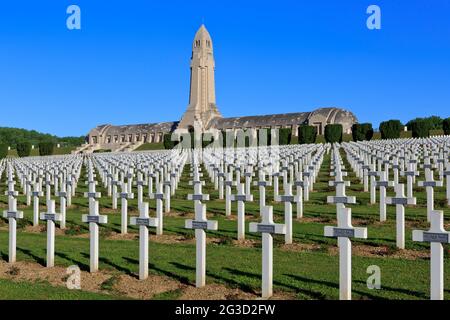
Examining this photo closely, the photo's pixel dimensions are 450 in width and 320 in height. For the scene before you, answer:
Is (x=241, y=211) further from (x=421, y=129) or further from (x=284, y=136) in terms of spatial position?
(x=284, y=136)

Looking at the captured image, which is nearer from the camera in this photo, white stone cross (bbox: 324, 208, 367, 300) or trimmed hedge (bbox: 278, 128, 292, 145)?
white stone cross (bbox: 324, 208, 367, 300)

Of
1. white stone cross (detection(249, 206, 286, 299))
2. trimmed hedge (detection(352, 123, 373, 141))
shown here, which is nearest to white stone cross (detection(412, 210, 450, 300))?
white stone cross (detection(249, 206, 286, 299))

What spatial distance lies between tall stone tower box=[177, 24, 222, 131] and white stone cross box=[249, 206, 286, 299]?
78.8 metres

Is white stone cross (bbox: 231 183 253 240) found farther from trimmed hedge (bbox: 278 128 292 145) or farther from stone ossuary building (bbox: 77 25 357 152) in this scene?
stone ossuary building (bbox: 77 25 357 152)

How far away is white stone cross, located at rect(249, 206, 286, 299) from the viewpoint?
6062 millimetres

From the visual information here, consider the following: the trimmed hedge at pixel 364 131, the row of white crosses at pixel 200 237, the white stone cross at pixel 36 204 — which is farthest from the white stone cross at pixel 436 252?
the trimmed hedge at pixel 364 131

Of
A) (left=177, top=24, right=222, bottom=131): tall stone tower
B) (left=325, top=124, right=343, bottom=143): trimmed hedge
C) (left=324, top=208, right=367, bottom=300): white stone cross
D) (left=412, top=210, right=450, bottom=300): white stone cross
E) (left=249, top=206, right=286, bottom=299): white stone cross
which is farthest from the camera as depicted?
(left=177, top=24, right=222, bottom=131): tall stone tower

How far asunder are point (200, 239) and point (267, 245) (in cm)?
96

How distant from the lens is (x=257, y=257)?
8.02m

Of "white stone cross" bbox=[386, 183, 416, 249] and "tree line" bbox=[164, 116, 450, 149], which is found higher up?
"tree line" bbox=[164, 116, 450, 149]

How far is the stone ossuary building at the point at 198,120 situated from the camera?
77.8m

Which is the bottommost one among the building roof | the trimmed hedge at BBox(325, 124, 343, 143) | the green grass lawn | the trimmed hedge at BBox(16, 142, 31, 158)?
the green grass lawn

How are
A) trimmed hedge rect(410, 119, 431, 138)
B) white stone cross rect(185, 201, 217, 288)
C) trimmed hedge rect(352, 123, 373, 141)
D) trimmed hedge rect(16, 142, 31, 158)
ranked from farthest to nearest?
trimmed hedge rect(16, 142, 31, 158), trimmed hedge rect(352, 123, 373, 141), trimmed hedge rect(410, 119, 431, 138), white stone cross rect(185, 201, 217, 288)
